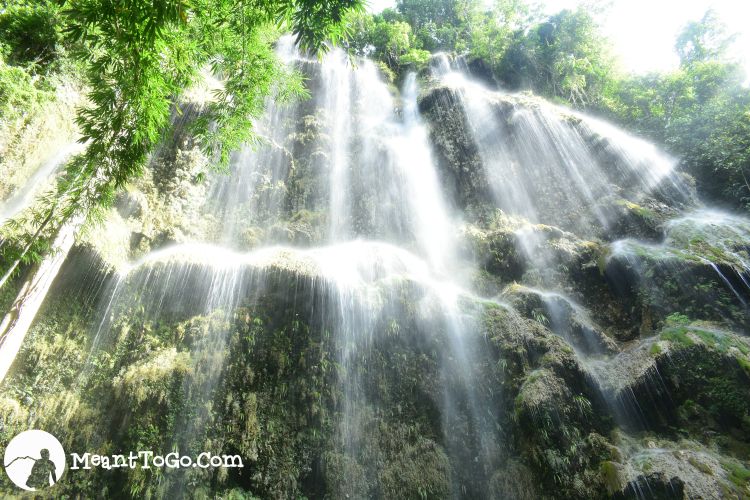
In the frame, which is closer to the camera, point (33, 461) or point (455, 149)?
point (33, 461)

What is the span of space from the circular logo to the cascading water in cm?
31

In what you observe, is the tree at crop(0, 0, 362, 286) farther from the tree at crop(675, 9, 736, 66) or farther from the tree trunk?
the tree at crop(675, 9, 736, 66)

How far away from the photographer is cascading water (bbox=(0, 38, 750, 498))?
19.0 feet

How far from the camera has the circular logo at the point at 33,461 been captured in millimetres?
5520

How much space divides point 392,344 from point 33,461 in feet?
20.0

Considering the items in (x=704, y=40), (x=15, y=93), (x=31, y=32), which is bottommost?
(x=15, y=93)

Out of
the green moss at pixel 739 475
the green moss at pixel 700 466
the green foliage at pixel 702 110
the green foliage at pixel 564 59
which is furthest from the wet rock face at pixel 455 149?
the green moss at pixel 739 475

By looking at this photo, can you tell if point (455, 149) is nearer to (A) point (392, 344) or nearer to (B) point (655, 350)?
(A) point (392, 344)

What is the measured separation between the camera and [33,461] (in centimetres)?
557

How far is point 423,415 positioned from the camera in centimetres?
639

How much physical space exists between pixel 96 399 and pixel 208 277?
2.81 metres

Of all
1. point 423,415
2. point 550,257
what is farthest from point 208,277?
point 550,257

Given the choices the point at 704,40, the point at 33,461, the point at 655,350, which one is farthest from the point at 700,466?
the point at 704,40

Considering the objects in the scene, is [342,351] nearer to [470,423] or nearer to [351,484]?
[351,484]
